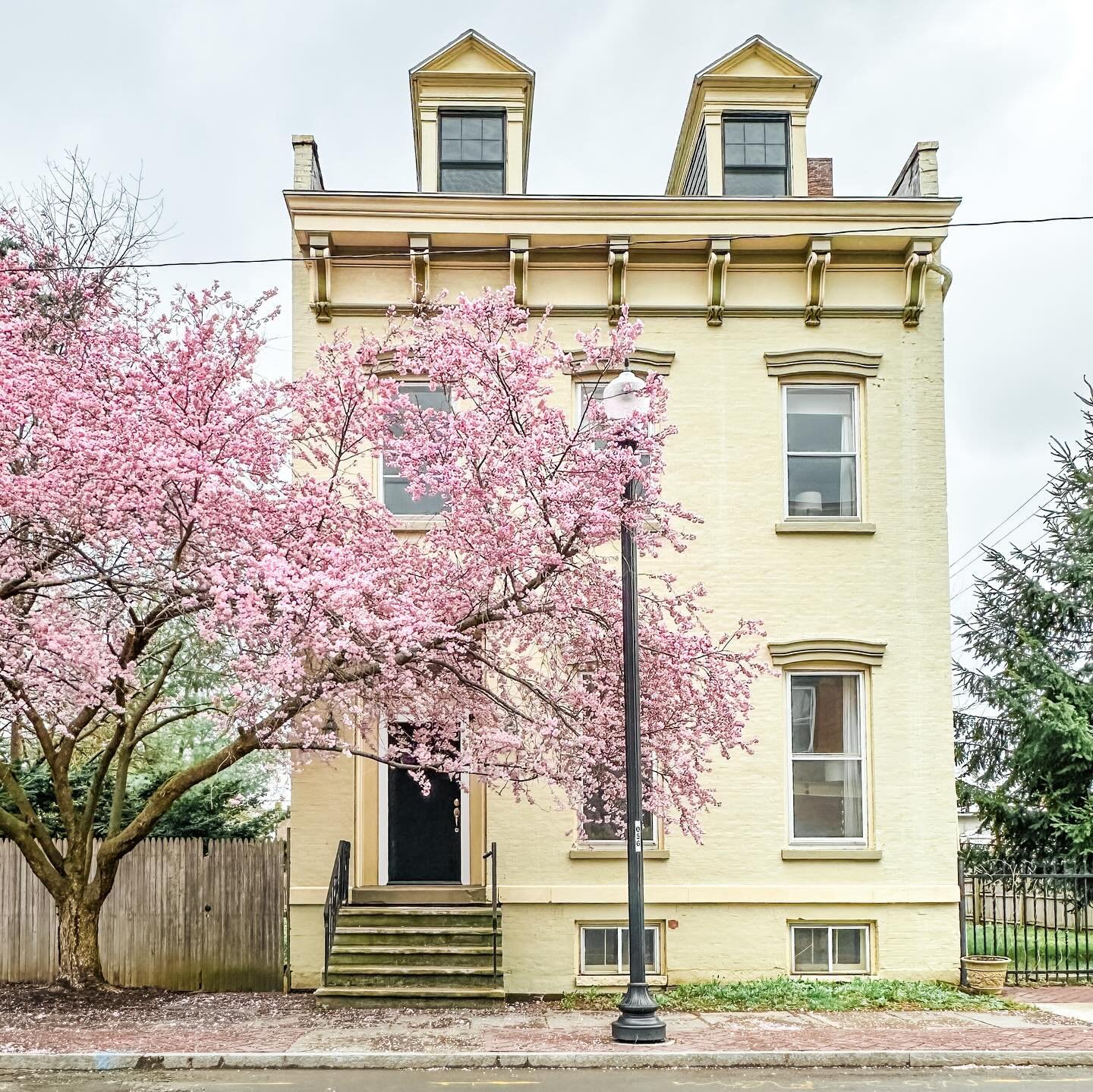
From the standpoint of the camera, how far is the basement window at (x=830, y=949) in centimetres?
1462

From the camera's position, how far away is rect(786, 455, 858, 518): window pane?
15.6m

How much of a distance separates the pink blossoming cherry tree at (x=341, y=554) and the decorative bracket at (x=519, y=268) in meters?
2.39

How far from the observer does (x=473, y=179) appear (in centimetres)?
1636

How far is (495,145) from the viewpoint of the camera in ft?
53.9

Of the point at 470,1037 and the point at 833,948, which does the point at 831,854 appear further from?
the point at 470,1037

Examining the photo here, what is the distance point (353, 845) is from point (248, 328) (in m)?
6.14

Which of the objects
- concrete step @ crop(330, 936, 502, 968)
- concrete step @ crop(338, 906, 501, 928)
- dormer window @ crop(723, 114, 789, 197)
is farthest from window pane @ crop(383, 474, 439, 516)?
dormer window @ crop(723, 114, 789, 197)

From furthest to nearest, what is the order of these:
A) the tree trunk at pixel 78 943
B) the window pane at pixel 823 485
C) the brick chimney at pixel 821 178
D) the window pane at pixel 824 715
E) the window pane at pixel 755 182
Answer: the brick chimney at pixel 821 178 → the window pane at pixel 755 182 → the window pane at pixel 823 485 → the window pane at pixel 824 715 → the tree trunk at pixel 78 943

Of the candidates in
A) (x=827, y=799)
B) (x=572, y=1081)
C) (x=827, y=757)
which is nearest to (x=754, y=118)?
(x=827, y=757)

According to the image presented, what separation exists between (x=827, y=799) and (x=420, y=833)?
4.93 m

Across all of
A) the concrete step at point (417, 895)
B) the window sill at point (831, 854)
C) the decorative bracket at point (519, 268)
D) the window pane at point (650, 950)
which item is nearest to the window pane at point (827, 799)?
the window sill at point (831, 854)

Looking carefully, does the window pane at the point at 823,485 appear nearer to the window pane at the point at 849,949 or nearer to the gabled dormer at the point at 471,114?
the window pane at the point at 849,949

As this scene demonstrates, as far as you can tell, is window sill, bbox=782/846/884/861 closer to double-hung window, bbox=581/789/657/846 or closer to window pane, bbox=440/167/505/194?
double-hung window, bbox=581/789/657/846

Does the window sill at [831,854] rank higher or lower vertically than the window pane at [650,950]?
higher
